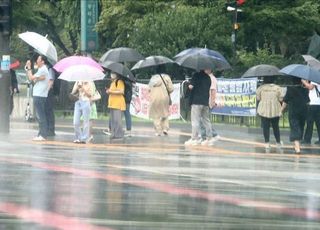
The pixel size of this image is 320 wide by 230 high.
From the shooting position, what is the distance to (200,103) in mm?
19438

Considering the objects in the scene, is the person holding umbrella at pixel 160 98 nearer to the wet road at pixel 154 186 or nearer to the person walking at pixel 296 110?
the wet road at pixel 154 186

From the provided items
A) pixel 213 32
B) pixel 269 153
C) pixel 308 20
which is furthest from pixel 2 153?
pixel 308 20

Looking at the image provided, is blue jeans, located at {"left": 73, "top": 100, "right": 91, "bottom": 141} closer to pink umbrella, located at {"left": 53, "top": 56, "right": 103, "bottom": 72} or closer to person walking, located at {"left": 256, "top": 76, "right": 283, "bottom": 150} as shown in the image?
pink umbrella, located at {"left": 53, "top": 56, "right": 103, "bottom": 72}

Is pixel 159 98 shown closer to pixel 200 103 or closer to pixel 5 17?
pixel 200 103

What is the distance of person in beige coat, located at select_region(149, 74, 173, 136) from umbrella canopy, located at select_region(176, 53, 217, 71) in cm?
205

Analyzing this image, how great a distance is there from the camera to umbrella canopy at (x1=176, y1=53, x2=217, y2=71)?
2005cm

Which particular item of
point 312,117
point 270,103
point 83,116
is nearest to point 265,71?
point 270,103

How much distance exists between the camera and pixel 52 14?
203 feet

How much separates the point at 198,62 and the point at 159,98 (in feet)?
9.07

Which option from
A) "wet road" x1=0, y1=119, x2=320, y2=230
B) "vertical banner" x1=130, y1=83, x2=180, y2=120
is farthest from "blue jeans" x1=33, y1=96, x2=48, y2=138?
"vertical banner" x1=130, y1=83, x2=180, y2=120

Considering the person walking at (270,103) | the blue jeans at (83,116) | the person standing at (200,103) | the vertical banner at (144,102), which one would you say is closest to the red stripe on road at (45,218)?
the blue jeans at (83,116)

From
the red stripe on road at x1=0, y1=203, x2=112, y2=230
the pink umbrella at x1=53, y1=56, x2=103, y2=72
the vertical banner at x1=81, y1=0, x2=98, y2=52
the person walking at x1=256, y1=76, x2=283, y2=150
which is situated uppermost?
the vertical banner at x1=81, y1=0, x2=98, y2=52

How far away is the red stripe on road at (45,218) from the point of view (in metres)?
8.55

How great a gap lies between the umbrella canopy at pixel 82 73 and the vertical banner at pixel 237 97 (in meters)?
7.00
